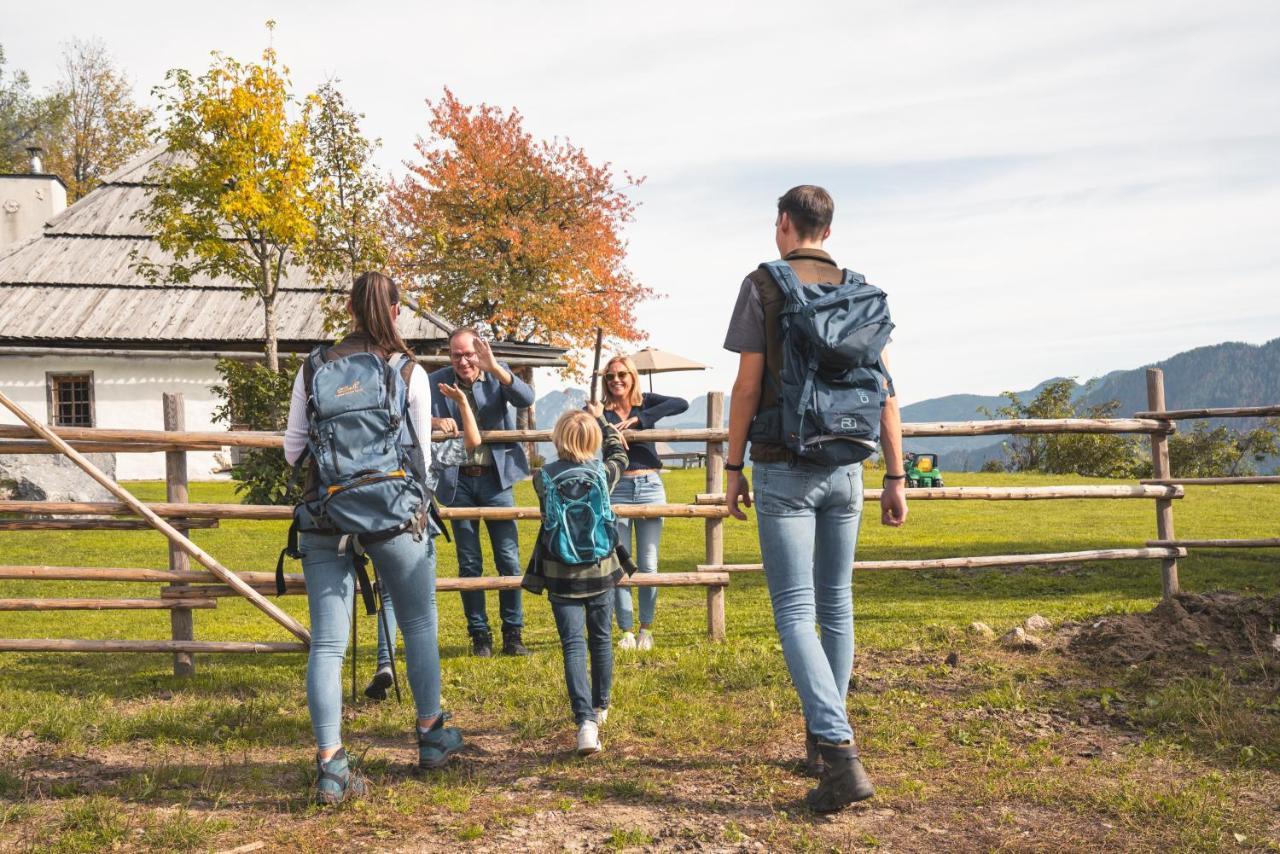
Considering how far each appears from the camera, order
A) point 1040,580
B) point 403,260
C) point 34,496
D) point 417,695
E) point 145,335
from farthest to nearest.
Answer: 1. point 403,260
2. point 145,335
3. point 34,496
4. point 1040,580
5. point 417,695

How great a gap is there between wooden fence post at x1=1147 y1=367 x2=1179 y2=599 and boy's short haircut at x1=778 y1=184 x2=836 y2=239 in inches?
202

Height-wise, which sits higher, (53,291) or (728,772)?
(53,291)

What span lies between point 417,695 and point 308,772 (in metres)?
0.59

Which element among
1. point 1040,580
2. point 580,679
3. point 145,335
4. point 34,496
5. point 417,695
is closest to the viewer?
point 417,695

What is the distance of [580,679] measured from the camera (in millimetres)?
4555

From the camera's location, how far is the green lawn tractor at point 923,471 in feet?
64.3

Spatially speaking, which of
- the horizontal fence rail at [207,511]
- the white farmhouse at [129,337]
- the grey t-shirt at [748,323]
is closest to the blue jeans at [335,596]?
the grey t-shirt at [748,323]

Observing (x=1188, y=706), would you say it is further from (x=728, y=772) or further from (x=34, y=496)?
(x=34, y=496)

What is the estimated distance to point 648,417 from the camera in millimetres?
6555

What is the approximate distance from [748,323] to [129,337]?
82.9 feet

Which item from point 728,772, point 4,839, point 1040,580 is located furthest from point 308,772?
point 1040,580

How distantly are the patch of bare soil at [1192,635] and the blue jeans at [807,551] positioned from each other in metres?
2.80

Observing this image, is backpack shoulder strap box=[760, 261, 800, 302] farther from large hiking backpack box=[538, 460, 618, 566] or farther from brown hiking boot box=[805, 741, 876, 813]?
brown hiking boot box=[805, 741, 876, 813]

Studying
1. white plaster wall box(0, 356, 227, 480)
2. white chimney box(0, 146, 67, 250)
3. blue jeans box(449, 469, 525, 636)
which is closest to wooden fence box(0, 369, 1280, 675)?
blue jeans box(449, 469, 525, 636)
